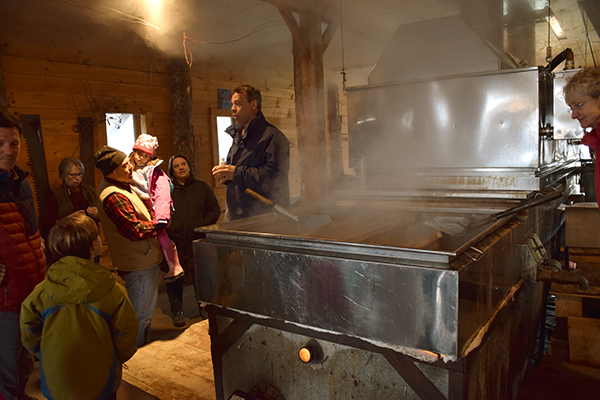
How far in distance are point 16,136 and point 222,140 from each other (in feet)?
14.6

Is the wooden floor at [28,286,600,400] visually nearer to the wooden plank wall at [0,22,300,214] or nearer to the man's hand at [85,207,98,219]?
the man's hand at [85,207,98,219]

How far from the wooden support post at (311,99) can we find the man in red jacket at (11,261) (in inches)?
117

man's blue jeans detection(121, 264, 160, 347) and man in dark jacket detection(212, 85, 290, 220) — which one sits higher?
man in dark jacket detection(212, 85, 290, 220)

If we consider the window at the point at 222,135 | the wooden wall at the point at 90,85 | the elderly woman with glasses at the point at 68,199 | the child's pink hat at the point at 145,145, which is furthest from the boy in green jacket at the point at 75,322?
the window at the point at 222,135

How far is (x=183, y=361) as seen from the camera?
309 cm

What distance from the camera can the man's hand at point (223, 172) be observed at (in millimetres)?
3031

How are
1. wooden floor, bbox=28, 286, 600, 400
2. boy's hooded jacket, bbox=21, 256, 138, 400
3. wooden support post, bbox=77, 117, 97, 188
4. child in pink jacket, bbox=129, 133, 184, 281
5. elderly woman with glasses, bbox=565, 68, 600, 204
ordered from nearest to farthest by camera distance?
boy's hooded jacket, bbox=21, 256, 138, 400
elderly woman with glasses, bbox=565, 68, 600, 204
wooden floor, bbox=28, 286, 600, 400
child in pink jacket, bbox=129, 133, 184, 281
wooden support post, bbox=77, 117, 97, 188

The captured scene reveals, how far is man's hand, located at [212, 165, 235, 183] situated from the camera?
3.03m

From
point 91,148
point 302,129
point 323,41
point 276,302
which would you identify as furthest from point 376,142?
point 91,148

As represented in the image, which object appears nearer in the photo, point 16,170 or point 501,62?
point 16,170

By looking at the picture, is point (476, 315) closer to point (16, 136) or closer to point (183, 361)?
point (183, 361)

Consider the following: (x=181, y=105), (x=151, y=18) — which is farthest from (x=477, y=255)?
(x=181, y=105)

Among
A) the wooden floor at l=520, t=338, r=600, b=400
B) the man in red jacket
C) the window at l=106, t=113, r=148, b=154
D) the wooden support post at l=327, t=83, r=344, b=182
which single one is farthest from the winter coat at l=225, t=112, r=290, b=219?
the wooden support post at l=327, t=83, r=344, b=182

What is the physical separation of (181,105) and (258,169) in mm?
3407
